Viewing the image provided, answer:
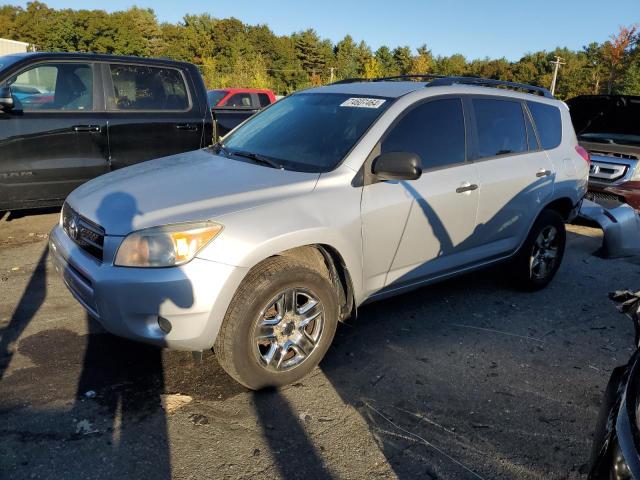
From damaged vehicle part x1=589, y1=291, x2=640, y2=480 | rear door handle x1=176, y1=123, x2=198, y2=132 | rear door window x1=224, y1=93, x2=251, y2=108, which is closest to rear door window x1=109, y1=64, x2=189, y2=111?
rear door handle x1=176, y1=123, x2=198, y2=132

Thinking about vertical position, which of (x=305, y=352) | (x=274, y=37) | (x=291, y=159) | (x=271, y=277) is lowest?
(x=305, y=352)

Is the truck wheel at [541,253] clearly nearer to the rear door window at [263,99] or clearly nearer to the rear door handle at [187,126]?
the rear door handle at [187,126]

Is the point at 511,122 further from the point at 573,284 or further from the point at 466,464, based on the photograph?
the point at 466,464

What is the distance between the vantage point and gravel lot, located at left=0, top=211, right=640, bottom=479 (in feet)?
8.37

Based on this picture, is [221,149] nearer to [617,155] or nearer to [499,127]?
[499,127]

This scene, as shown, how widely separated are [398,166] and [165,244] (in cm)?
147

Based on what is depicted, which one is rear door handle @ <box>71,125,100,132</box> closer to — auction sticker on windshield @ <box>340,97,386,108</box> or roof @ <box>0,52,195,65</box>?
roof @ <box>0,52,195,65</box>

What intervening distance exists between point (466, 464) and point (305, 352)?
3.60ft

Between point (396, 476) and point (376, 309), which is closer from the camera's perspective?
point (396, 476)

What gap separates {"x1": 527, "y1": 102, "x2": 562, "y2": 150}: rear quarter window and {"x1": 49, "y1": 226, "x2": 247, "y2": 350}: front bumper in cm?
331

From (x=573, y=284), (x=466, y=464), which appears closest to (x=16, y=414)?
(x=466, y=464)

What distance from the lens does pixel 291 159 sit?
11.7 ft

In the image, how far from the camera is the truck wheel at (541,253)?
4.72 metres

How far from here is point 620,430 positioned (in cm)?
157
